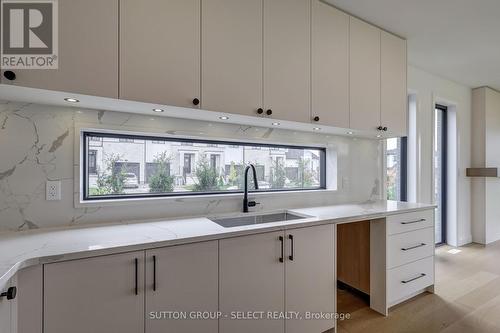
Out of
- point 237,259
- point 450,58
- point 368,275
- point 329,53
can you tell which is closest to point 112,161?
point 237,259

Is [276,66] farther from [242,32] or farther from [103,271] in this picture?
[103,271]

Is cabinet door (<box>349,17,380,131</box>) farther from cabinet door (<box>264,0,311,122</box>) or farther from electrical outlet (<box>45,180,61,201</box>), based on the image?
electrical outlet (<box>45,180,61,201</box>)

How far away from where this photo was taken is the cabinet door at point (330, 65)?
6.39ft

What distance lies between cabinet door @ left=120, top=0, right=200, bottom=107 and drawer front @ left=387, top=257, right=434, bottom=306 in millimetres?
2105

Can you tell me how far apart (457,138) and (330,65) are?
316 cm

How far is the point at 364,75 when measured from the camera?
222cm

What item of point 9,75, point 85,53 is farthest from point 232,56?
point 9,75

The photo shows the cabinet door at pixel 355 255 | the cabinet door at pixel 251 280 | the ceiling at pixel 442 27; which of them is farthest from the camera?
the cabinet door at pixel 355 255

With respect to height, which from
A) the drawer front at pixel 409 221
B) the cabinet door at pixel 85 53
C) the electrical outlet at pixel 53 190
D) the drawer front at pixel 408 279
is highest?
the cabinet door at pixel 85 53

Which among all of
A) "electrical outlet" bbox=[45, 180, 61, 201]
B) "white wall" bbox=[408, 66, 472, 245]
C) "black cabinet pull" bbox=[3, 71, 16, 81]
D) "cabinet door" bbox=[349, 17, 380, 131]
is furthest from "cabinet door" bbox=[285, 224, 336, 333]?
"white wall" bbox=[408, 66, 472, 245]

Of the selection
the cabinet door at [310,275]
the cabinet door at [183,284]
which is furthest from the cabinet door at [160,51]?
the cabinet door at [310,275]

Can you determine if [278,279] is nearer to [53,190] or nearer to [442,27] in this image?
[53,190]

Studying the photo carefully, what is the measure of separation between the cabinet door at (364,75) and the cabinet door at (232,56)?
93cm

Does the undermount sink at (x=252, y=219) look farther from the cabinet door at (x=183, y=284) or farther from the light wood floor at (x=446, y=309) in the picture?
the light wood floor at (x=446, y=309)
